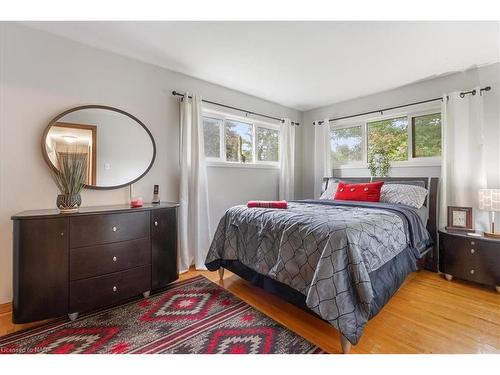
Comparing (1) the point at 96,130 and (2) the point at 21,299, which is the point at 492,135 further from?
(2) the point at 21,299

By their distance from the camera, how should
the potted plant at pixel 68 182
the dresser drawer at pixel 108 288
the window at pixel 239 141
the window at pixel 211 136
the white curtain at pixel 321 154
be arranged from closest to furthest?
the dresser drawer at pixel 108 288
the potted plant at pixel 68 182
the window at pixel 211 136
the window at pixel 239 141
the white curtain at pixel 321 154

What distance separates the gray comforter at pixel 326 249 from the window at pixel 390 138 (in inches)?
50.8

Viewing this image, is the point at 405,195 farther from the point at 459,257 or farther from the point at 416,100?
the point at 416,100

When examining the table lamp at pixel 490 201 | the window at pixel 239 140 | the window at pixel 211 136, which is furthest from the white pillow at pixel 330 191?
the window at pixel 211 136

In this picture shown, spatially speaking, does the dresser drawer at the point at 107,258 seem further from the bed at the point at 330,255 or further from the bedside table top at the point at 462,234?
the bedside table top at the point at 462,234

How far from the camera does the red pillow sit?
273 cm

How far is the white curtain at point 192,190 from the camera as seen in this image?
274 centimetres

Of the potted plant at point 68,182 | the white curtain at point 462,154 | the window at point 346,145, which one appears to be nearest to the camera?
the potted plant at point 68,182

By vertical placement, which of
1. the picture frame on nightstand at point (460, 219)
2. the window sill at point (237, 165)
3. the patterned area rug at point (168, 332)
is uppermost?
the window sill at point (237, 165)

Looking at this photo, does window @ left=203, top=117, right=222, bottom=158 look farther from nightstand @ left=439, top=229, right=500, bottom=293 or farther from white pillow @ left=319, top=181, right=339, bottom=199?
nightstand @ left=439, top=229, right=500, bottom=293

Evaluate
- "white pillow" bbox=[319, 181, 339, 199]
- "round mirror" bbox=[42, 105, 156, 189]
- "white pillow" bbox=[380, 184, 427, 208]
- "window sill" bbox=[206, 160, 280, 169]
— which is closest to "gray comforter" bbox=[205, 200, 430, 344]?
"white pillow" bbox=[380, 184, 427, 208]

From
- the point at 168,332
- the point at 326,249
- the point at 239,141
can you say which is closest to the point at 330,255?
the point at 326,249

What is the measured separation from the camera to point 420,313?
182 centimetres
